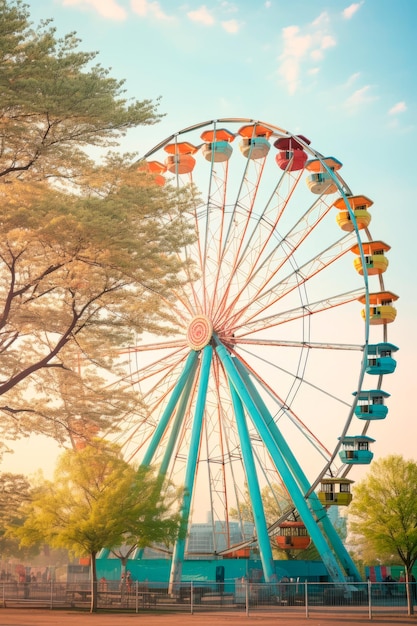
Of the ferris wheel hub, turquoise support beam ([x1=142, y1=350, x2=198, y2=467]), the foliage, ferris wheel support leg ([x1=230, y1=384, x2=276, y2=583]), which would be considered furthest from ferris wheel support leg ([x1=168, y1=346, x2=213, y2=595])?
the foliage

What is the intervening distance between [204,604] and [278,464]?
7.23 meters

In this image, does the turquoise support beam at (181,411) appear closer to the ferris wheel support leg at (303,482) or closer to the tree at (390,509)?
the ferris wheel support leg at (303,482)

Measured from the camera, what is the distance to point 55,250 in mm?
17844

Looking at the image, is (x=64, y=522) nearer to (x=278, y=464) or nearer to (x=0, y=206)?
(x=278, y=464)

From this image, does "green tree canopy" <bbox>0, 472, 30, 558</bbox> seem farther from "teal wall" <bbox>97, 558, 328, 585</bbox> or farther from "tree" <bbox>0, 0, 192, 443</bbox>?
"teal wall" <bbox>97, 558, 328, 585</bbox>

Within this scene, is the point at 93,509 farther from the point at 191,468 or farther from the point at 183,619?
the point at 191,468

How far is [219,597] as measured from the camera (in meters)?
29.7

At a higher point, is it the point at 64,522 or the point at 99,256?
the point at 99,256

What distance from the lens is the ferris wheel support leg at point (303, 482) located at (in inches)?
1423

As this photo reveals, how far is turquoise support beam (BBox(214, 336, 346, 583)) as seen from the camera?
109ft

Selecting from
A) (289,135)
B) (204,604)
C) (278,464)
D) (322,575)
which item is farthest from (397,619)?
(289,135)

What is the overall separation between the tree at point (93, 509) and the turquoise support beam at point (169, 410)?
5.55 metres

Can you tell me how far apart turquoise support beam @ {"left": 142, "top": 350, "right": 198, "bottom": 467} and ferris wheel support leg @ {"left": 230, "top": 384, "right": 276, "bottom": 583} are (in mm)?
3634

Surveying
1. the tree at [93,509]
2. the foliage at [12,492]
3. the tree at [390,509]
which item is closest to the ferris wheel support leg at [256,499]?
the tree at [93,509]
